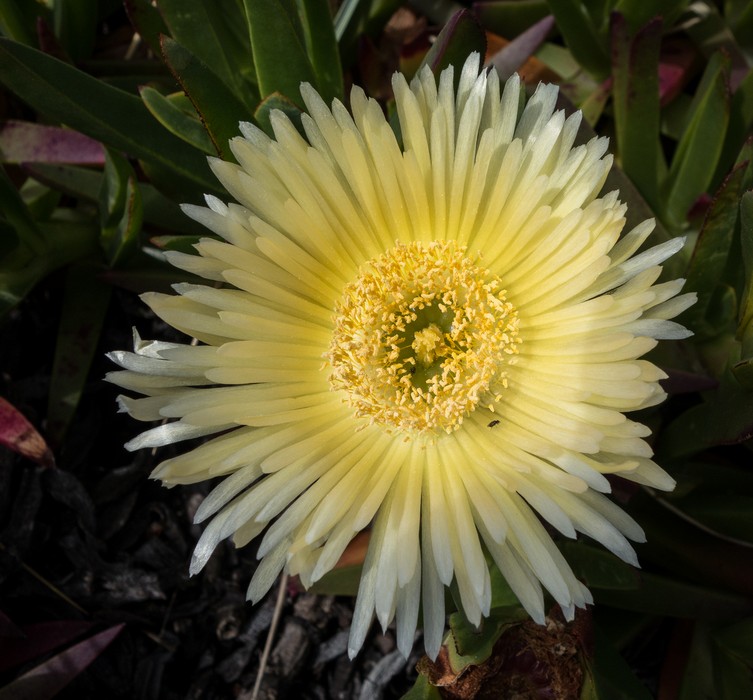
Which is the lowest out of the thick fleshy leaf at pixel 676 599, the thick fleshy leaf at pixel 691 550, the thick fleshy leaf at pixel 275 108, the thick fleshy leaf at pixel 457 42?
the thick fleshy leaf at pixel 676 599

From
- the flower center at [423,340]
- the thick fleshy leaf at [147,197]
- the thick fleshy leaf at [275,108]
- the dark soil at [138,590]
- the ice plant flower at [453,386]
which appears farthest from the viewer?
the dark soil at [138,590]

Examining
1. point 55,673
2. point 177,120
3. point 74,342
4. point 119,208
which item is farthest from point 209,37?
point 55,673

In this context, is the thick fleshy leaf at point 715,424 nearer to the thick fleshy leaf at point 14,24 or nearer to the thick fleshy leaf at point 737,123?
the thick fleshy leaf at point 737,123

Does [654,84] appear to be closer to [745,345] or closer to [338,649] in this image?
[745,345]

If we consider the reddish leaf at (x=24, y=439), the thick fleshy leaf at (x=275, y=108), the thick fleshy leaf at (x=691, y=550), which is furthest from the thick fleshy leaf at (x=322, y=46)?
the thick fleshy leaf at (x=691, y=550)

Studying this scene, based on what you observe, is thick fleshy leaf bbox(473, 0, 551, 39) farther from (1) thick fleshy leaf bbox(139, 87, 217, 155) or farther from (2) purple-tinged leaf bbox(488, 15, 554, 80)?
(1) thick fleshy leaf bbox(139, 87, 217, 155)

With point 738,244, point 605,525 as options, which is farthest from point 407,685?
point 738,244
